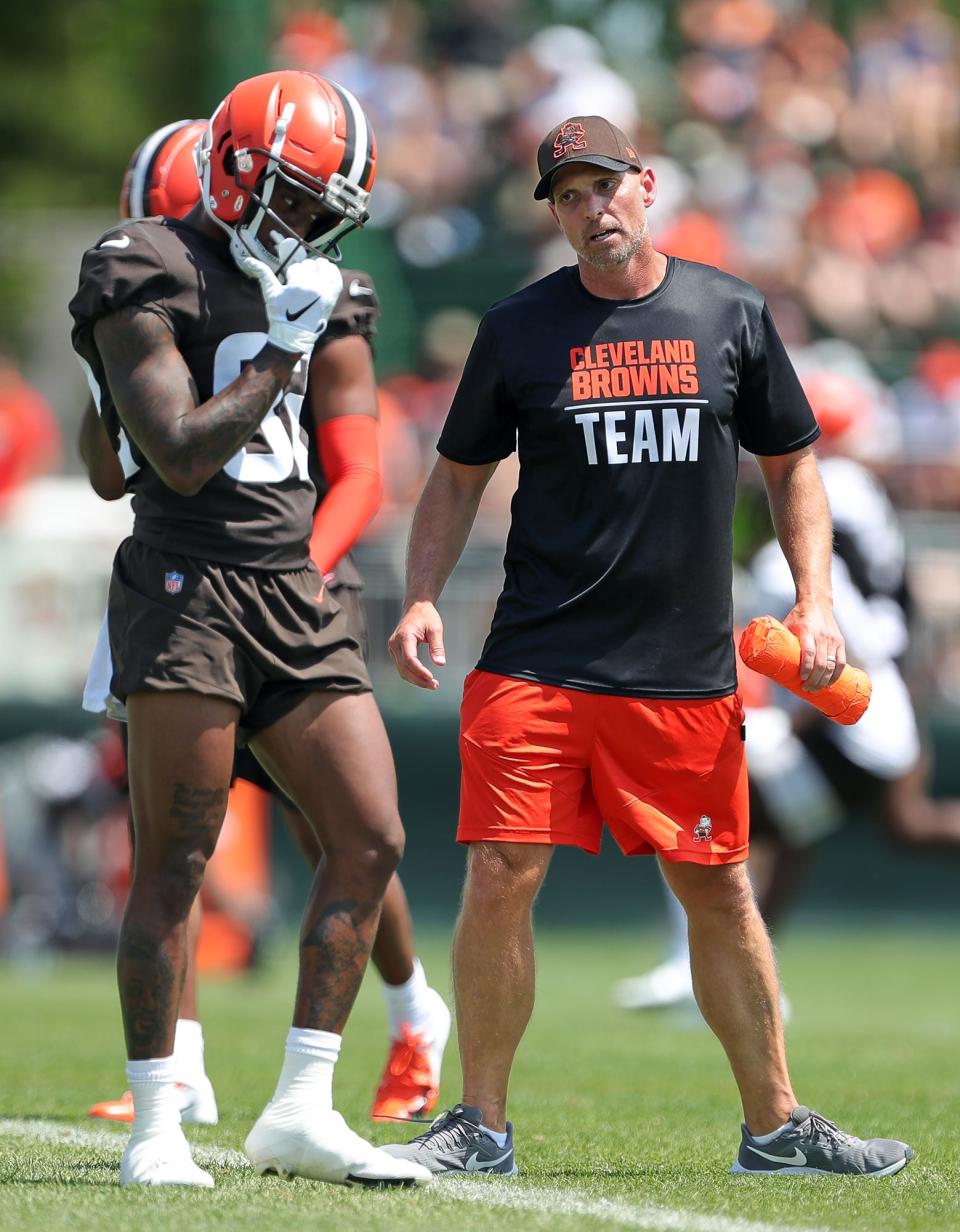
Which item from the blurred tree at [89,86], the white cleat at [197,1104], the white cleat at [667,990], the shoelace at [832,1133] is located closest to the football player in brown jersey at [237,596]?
the shoelace at [832,1133]

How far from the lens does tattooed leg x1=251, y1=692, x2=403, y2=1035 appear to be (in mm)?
4465

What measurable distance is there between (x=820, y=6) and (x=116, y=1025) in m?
13.3

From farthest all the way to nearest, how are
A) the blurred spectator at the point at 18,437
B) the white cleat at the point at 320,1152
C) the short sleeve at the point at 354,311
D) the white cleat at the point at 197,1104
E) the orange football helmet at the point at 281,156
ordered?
the blurred spectator at the point at 18,437 < the white cleat at the point at 197,1104 < the short sleeve at the point at 354,311 < the orange football helmet at the point at 281,156 < the white cleat at the point at 320,1152

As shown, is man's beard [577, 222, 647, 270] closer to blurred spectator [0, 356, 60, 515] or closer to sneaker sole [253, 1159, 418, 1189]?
sneaker sole [253, 1159, 418, 1189]

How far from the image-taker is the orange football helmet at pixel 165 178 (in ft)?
18.8

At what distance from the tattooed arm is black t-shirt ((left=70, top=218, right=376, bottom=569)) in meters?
0.07

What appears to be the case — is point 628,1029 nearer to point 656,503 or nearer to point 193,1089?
point 193,1089

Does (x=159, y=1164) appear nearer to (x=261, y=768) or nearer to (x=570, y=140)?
(x=261, y=768)

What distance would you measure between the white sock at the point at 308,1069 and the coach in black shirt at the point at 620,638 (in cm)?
36

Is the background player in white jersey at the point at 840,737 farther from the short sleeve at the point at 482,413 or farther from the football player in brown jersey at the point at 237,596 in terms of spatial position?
the football player in brown jersey at the point at 237,596

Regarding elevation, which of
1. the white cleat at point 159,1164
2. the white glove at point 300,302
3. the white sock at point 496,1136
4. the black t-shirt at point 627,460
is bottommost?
the white sock at point 496,1136

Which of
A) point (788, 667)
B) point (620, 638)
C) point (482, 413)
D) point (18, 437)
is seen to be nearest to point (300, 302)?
point (482, 413)

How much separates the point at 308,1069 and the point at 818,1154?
1.20 metres

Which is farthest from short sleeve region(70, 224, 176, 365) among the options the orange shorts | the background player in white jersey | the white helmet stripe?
the background player in white jersey
